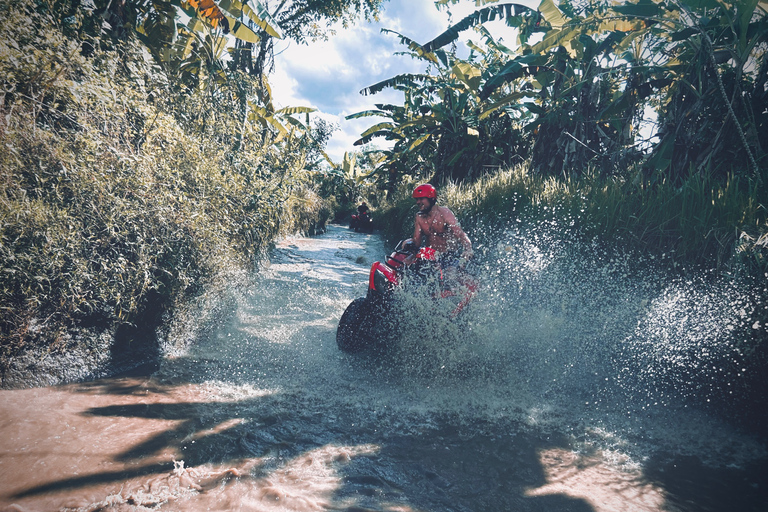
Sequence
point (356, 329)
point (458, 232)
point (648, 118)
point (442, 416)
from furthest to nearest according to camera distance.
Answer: point (648, 118), point (458, 232), point (356, 329), point (442, 416)

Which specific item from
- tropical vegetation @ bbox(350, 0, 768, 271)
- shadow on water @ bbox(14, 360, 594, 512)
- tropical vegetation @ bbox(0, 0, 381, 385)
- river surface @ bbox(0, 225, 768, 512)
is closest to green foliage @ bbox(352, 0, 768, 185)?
tropical vegetation @ bbox(350, 0, 768, 271)

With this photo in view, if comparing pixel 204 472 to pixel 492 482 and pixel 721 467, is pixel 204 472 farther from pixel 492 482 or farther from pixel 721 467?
pixel 721 467

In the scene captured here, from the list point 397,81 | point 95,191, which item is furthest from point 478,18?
point 95,191

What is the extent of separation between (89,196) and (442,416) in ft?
11.6

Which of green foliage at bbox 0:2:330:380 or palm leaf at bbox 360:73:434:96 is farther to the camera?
palm leaf at bbox 360:73:434:96

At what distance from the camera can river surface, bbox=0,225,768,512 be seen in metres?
2.23

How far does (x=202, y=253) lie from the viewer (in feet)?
14.3

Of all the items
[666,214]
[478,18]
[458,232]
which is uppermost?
[478,18]

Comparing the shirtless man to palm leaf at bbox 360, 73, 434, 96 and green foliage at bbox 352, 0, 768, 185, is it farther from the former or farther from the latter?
palm leaf at bbox 360, 73, 434, 96

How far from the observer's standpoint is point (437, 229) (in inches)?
183

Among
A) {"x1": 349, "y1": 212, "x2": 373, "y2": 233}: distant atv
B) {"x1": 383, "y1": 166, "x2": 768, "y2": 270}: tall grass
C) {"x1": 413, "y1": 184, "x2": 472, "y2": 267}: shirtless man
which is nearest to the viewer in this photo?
{"x1": 383, "y1": 166, "x2": 768, "y2": 270}: tall grass

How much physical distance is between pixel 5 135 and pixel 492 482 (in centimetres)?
433

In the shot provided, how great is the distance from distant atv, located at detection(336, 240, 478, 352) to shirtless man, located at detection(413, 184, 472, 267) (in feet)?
0.99

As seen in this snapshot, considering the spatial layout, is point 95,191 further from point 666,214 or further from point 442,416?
point 666,214
